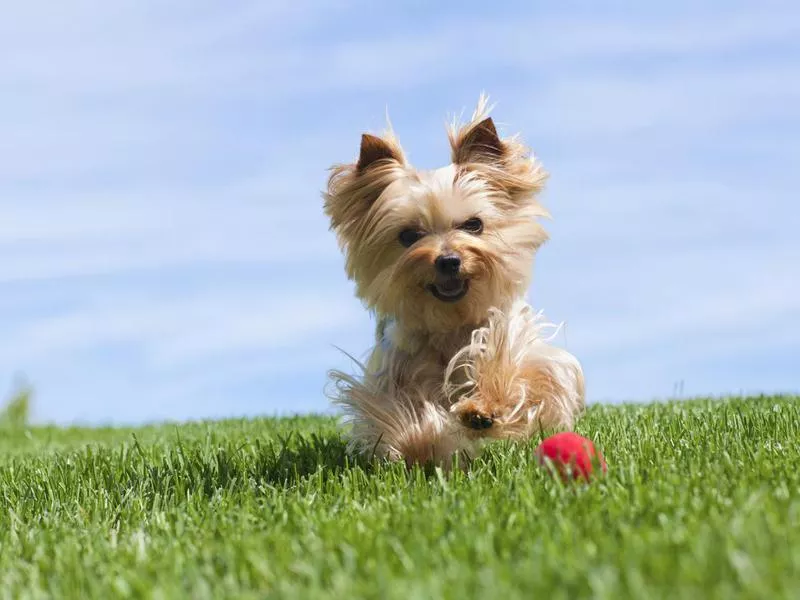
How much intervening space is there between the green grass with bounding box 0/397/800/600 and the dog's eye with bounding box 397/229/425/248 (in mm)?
1216

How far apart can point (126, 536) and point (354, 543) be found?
122cm

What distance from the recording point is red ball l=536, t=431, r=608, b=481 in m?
3.97

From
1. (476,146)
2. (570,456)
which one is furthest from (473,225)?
(570,456)

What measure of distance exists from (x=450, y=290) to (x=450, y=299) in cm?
5

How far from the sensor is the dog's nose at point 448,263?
16.6ft

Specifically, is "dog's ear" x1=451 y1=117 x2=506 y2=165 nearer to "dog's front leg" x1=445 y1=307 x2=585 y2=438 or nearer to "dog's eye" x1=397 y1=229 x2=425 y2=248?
"dog's eye" x1=397 y1=229 x2=425 y2=248

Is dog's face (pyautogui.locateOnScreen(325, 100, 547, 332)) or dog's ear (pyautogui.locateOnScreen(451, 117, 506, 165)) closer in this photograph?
dog's face (pyautogui.locateOnScreen(325, 100, 547, 332))

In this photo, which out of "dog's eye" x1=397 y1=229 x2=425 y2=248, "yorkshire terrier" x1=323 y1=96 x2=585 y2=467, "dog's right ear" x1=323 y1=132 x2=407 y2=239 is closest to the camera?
"yorkshire terrier" x1=323 y1=96 x2=585 y2=467

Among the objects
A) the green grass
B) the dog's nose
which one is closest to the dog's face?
the dog's nose

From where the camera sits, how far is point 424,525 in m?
3.23

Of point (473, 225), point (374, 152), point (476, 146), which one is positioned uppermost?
point (476, 146)

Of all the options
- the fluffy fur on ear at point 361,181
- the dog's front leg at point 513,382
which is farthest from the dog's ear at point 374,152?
the dog's front leg at point 513,382

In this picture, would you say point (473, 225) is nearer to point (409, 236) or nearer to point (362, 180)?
point (409, 236)

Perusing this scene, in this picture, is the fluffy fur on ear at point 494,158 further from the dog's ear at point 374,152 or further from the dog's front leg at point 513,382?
the dog's front leg at point 513,382
